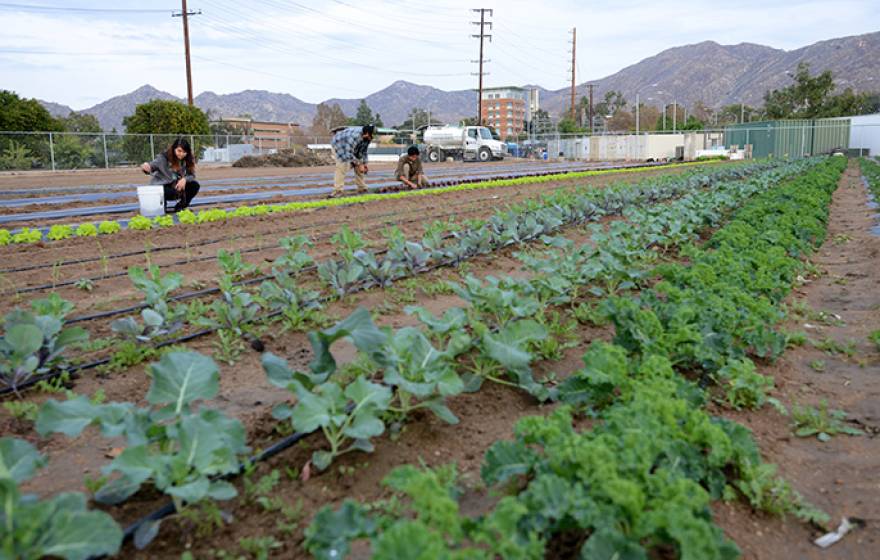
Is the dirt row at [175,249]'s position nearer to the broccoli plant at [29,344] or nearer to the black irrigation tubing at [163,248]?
the black irrigation tubing at [163,248]

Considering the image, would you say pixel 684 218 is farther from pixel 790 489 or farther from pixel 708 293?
pixel 790 489

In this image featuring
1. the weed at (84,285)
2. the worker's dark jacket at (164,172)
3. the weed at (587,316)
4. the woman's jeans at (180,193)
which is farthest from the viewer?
the woman's jeans at (180,193)

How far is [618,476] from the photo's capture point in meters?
2.14

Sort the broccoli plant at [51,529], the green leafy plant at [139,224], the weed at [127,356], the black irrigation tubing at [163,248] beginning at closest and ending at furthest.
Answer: the broccoli plant at [51,529] → the weed at [127,356] → the black irrigation tubing at [163,248] → the green leafy plant at [139,224]

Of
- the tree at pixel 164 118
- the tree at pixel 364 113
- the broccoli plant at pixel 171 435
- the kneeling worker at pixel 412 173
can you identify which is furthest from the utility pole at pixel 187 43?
the tree at pixel 364 113

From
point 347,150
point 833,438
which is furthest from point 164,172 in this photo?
point 833,438

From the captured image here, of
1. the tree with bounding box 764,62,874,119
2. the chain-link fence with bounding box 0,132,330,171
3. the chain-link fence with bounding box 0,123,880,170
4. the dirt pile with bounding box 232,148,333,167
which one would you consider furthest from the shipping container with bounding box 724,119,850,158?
the chain-link fence with bounding box 0,132,330,171

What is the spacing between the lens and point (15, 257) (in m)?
7.27

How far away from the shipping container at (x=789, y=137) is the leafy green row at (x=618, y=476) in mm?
41399

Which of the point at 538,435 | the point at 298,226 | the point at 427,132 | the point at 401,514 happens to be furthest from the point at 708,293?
the point at 427,132

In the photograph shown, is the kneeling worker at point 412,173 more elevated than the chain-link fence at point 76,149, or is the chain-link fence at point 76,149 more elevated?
the chain-link fence at point 76,149

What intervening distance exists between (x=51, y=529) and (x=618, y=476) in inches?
62.2

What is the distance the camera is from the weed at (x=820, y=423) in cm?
333

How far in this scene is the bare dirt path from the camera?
2480mm
